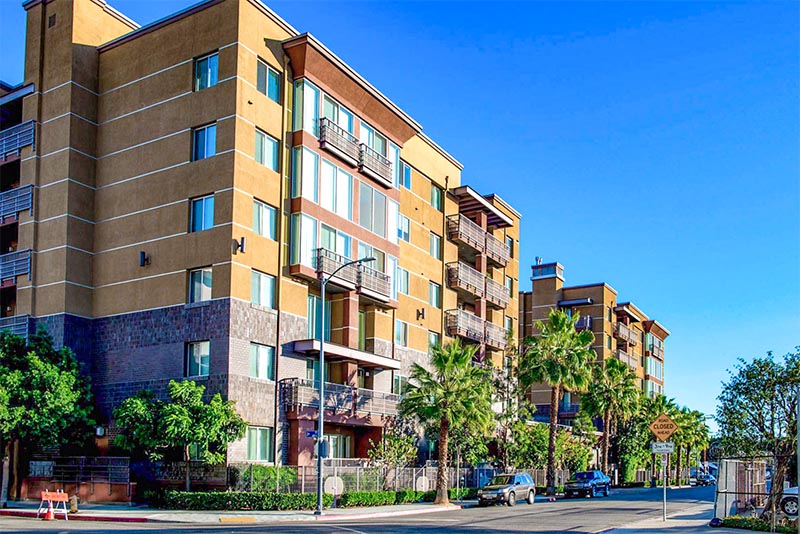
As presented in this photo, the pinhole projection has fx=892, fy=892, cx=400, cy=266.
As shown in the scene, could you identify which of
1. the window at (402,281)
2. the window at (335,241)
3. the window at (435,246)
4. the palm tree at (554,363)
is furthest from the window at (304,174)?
the palm tree at (554,363)

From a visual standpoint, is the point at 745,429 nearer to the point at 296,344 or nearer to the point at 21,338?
the point at 296,344

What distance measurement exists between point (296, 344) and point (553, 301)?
58491 mm

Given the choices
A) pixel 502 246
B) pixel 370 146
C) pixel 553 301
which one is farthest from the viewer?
pixel 553 301

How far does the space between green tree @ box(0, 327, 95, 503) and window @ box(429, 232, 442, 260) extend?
2485 centimetres

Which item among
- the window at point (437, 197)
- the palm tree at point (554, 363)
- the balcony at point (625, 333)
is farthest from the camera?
the balcony at point (625, 333)

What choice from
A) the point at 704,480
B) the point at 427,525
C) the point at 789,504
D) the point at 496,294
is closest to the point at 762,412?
the point at 789,504

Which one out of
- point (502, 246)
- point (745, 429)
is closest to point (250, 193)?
point (745, 429)

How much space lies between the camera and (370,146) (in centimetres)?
4981

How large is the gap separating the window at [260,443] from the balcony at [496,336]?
1023 inches

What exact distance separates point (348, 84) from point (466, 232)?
18.1 metres

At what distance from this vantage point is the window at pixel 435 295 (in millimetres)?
57969

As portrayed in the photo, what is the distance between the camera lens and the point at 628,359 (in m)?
104

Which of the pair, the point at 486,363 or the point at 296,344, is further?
the point at 486,363

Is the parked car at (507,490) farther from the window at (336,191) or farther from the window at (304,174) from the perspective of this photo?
Result: the window at (304,174)
